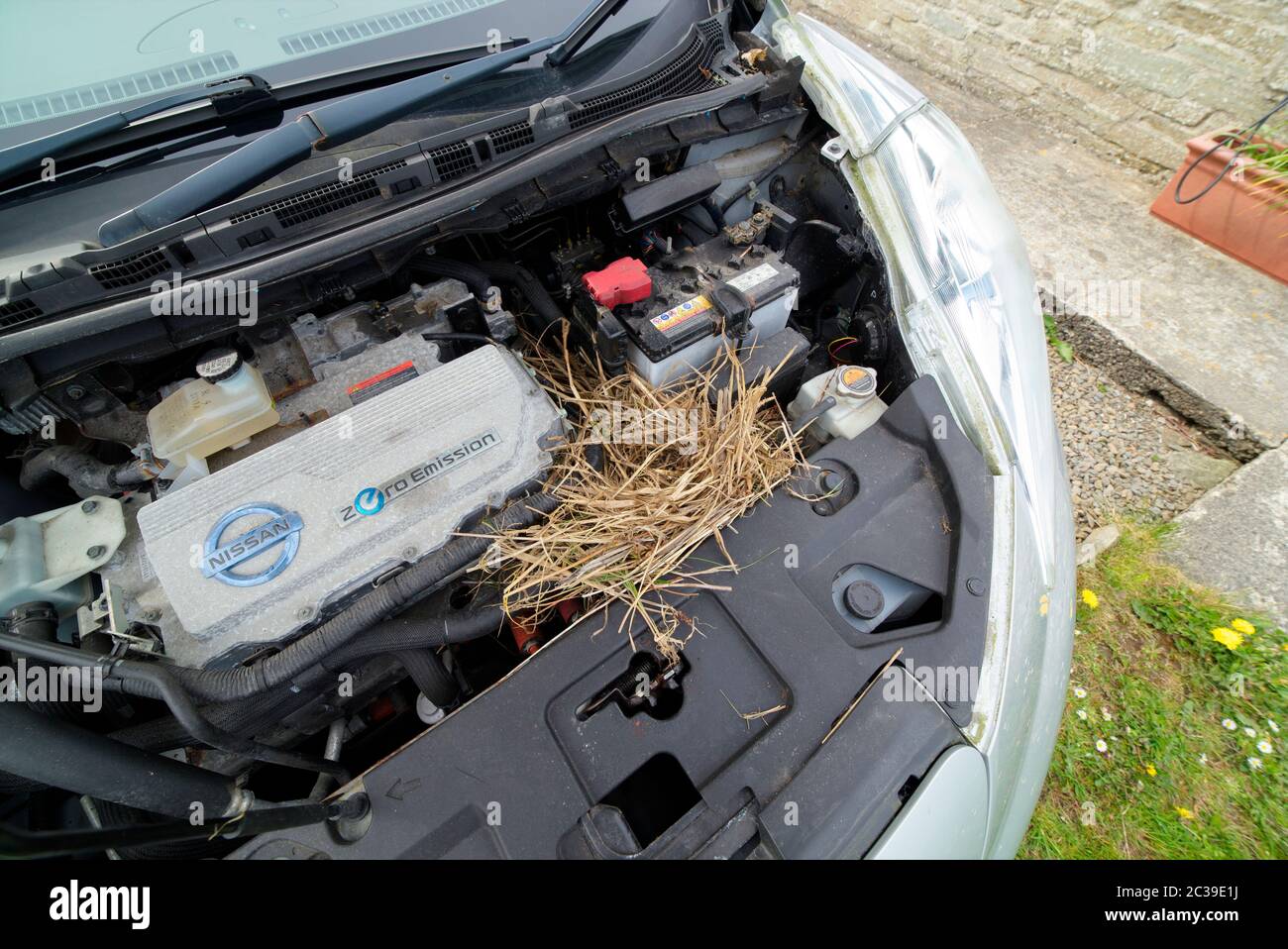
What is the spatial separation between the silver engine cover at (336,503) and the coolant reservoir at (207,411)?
8cm

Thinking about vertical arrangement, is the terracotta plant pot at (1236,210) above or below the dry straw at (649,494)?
above

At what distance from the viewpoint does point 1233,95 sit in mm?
3607

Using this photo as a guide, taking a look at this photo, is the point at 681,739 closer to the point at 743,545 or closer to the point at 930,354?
the point at 743,545

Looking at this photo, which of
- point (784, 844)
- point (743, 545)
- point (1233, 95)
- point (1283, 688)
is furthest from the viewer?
point (1233, 95)

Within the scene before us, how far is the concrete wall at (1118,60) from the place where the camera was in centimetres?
351

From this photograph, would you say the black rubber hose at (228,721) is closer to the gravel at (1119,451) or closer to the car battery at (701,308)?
the car battery at (701,308)

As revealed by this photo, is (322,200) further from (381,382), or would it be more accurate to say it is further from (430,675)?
(430,675)

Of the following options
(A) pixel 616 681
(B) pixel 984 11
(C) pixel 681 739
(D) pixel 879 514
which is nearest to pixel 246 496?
(A) pixel 616 681

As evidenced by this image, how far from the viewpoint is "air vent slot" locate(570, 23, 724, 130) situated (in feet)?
5.35

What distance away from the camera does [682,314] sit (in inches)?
65.7

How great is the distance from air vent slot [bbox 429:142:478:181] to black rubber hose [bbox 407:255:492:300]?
0.85 feet

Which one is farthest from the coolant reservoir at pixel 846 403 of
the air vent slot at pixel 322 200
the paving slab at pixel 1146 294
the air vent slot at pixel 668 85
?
the paving slab at pixel 1146 294

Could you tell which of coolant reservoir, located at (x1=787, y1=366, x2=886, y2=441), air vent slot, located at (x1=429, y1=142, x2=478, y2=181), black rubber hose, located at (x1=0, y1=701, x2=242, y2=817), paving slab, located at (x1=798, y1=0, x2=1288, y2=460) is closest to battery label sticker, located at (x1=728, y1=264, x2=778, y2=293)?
coolant reservoir, located at (x1=787, y1=366, x2=886, y2=441)

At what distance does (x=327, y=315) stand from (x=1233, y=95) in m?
5.01
